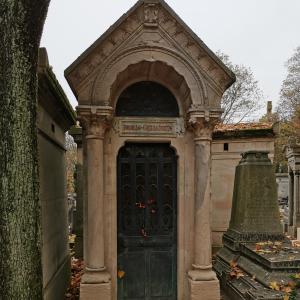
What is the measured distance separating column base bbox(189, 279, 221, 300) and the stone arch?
2.80 metres

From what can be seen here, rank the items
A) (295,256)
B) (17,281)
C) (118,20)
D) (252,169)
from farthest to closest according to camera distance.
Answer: (252,169) → (295,256) → (118,20) → (17,281)

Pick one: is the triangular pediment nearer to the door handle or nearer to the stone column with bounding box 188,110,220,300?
the stone column with bounding box 188,110,220,300

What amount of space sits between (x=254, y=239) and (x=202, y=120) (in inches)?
Answer: 135

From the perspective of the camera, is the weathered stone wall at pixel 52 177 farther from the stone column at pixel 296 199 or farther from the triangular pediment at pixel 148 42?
the stone column at pixel 296 199

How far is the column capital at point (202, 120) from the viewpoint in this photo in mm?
5352

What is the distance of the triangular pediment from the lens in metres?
5.18

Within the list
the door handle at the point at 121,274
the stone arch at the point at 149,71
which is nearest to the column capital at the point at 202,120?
the stone arch at the point at 149,71

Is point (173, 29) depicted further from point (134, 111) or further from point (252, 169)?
point (252, 169)

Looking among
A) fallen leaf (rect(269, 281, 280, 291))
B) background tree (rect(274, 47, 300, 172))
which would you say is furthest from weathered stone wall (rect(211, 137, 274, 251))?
background tree (rect(274, 47, 300, 172))

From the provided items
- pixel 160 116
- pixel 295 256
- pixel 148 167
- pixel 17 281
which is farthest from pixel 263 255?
pixel 17 281

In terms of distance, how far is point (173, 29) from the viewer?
534 centimetres

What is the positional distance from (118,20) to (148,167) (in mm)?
2366

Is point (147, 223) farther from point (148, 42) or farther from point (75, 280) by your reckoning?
point (75, 280)

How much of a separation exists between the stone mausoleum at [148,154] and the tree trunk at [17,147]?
2.28 metres
